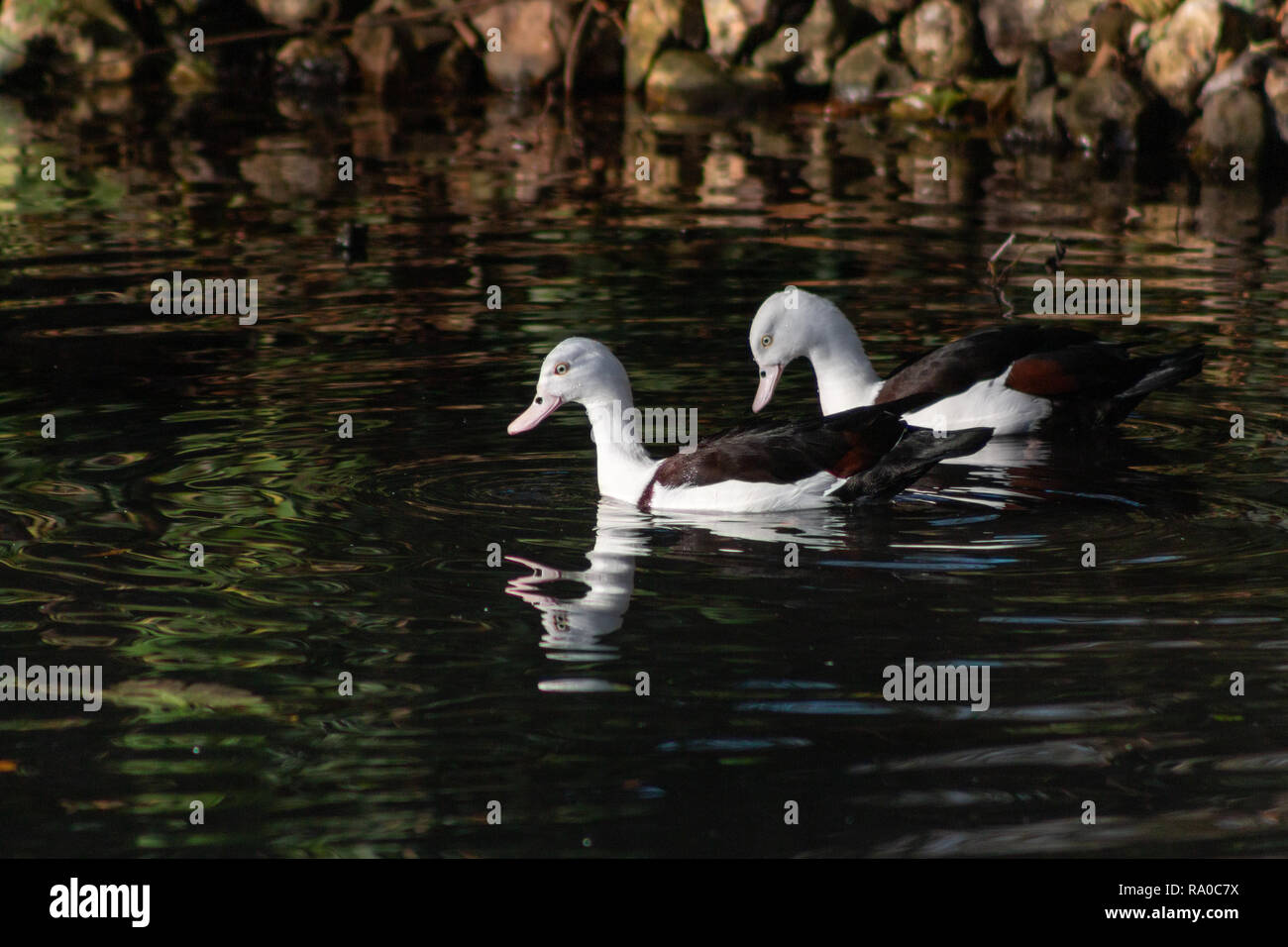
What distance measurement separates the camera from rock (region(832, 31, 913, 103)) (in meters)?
22.3

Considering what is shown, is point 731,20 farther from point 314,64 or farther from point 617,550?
point 617,550

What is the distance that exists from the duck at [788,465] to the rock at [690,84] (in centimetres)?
1556

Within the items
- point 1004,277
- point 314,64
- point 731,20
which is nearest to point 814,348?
point 1004,277

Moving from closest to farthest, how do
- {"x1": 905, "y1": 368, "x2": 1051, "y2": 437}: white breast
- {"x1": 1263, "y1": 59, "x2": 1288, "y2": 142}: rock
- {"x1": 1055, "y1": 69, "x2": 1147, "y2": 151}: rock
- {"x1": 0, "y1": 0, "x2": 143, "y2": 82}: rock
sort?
{"x1": 905, "y1": 368, "x2": 1051, "y2": 437}: white breast < {"x1": 1263, "y1": 59, "x2": 1288, "y2": 142}: rock < {"x1": 1055, "y1": 69, "x2": 1147, "y2": 151}: rock < {"x1": 0, "y1": 0, "x2": 143, "y2": 82}: rock

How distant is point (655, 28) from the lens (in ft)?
76.9

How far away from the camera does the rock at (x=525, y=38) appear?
→ 2438 centimetres

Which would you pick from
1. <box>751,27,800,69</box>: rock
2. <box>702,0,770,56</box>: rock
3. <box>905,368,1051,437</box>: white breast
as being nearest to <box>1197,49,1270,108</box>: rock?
<box>751,27,800,69</box>: rock

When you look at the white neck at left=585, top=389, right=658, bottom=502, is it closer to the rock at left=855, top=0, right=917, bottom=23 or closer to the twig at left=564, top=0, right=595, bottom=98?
the twig at left=564, top=0, right=595, bottom=98

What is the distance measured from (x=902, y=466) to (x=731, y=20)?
51.9 feet

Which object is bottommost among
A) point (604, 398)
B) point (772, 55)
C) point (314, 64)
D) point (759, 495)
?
point (759, 495)

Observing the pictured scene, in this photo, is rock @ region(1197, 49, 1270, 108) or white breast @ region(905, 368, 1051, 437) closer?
white breast @ region(905, 368, 1051, 437)

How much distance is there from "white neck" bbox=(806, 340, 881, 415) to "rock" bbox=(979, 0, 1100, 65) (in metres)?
12.1

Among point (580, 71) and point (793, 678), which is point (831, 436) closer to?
point (793, 678)

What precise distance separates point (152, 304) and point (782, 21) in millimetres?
12557
